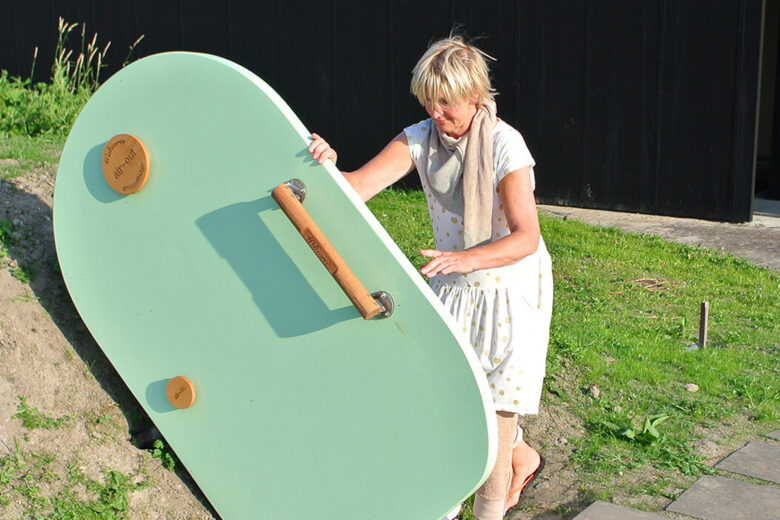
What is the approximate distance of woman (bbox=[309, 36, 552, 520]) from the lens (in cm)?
276

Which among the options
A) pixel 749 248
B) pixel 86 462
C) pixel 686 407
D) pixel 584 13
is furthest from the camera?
pixel 584 13

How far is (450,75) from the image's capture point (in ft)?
8.91

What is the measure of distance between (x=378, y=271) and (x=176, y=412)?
104cm

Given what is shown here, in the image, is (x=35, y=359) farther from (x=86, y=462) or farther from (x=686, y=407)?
(x=686, y=407)

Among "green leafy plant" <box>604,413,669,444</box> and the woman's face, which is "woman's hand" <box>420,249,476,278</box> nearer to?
the woman's face

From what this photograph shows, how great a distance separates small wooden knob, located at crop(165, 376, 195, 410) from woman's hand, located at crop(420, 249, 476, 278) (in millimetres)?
1025

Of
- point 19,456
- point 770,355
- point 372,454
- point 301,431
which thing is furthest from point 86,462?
point 770,355

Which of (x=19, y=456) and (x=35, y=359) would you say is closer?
(x=19, y=456)

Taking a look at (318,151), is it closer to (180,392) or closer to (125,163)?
(125,163)

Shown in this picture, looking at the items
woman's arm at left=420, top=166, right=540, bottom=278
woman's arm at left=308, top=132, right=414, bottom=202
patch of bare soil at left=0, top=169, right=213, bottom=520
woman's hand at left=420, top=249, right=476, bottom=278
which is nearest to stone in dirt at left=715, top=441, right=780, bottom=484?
woman's arm at left=420, top=166, right=540, bottom=278

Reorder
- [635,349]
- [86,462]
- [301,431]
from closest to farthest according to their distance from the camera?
1. [301,431]
2. [86,462]
3. [635,349]

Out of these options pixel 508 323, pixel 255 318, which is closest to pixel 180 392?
pixel 255 318

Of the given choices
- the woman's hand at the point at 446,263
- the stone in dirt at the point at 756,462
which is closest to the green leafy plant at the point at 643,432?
the stone in dirt at the point at 756,462

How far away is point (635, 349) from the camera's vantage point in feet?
14.7
